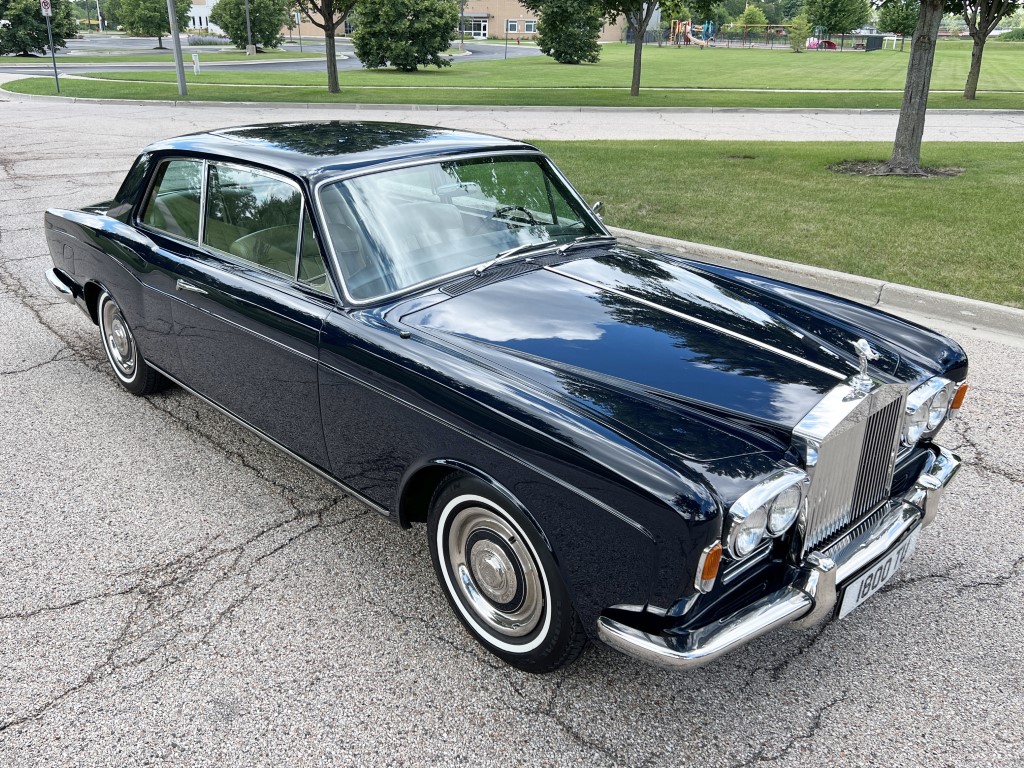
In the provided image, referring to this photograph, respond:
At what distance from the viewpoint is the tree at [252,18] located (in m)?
49.4

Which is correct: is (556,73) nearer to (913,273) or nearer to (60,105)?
(60,105)

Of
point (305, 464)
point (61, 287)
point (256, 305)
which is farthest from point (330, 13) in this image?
point (305, 464)

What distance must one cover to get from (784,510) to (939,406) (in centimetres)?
108

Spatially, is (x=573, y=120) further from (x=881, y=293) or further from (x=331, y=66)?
(x=881, y=293)

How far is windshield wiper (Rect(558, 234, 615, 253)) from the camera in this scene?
12.2ft

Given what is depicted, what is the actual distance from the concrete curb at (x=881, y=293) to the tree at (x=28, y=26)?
44466mm

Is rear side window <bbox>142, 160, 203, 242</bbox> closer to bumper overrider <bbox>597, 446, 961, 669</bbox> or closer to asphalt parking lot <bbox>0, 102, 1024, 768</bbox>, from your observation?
asphalt parking lot <bbox>0, 102, 1024, 768</bbox>

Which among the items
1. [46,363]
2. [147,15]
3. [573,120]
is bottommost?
[46,363]

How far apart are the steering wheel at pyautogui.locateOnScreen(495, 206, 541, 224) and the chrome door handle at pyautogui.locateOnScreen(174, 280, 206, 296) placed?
1418 millimetres

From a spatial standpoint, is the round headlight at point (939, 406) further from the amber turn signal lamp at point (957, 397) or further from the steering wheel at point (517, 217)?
the steering wheel at point (517, 217)

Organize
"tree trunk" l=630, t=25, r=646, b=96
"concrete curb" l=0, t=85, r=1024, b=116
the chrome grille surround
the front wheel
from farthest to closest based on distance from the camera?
"tree trunk" l=630, t=25, r=646, b=96 < "concrete curb" l=0, t=85, r=1024, b=116 < the front wheel < the chrome grille surround

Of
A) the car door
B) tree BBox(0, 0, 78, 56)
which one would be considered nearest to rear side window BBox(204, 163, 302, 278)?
the car door

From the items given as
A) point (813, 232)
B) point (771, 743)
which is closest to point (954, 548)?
point (771, 743)

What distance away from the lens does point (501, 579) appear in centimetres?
270
